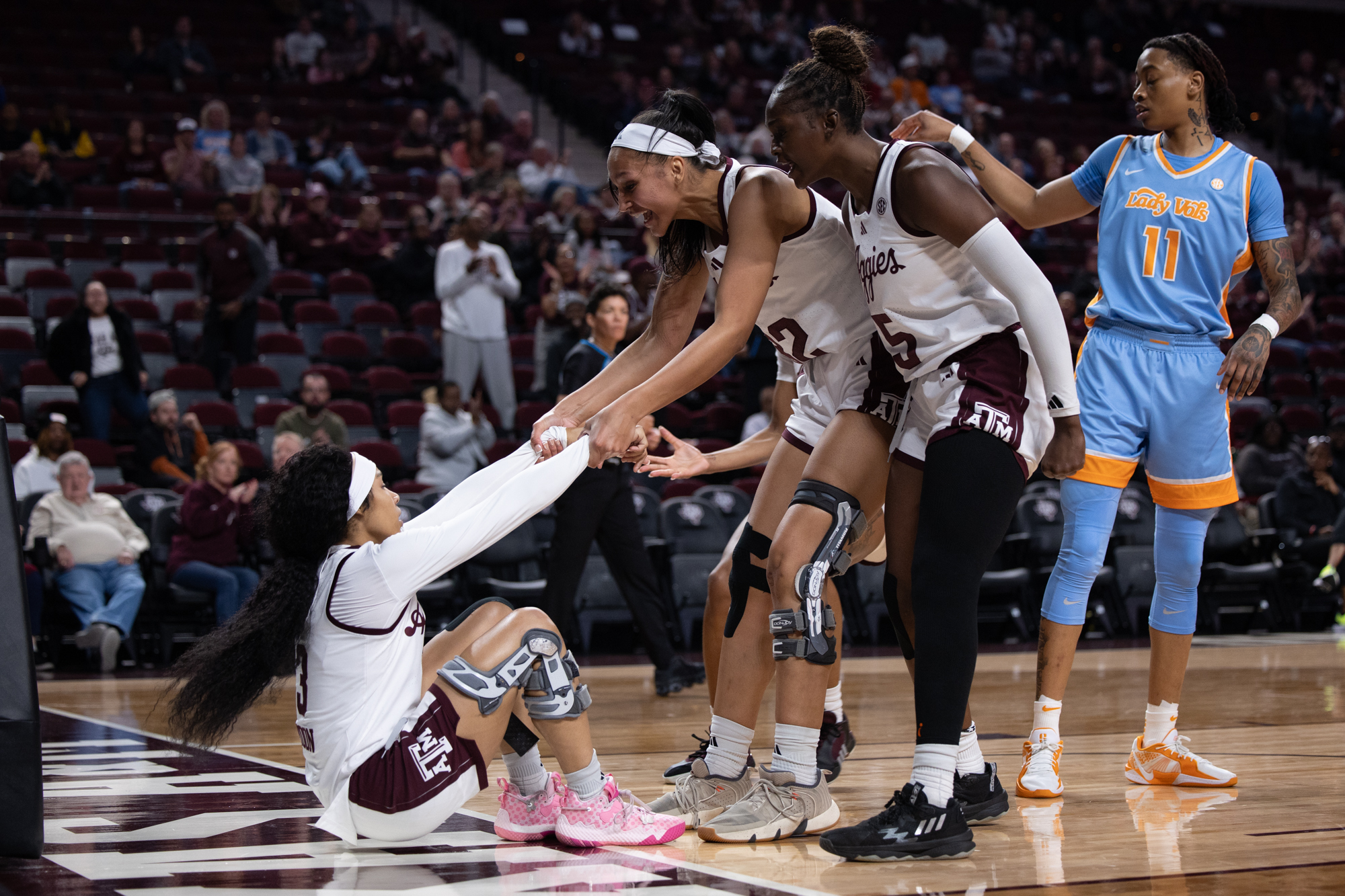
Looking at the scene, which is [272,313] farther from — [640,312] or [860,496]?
[860,496]

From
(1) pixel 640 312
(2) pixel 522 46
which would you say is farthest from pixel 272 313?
(2) pixel 522 46

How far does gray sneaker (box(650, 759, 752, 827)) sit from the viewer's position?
3279mm

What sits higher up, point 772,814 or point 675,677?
point 772,814

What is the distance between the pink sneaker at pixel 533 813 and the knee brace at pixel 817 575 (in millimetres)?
611

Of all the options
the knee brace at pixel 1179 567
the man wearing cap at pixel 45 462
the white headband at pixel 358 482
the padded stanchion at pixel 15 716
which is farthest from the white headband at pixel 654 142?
the man wearing cap at pixel 45 462

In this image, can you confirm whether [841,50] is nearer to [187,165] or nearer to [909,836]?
[909,836]

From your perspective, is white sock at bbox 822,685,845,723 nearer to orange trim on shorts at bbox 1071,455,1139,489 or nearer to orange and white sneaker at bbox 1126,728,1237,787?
orange and white sneaker at bbox 1126,728,1237,787

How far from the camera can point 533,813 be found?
3.18 m

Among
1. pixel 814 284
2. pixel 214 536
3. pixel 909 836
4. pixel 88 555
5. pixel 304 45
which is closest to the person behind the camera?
pixel 909 836

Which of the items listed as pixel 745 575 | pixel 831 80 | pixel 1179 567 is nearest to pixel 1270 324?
pixel 1179 567

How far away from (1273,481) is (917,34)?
10.9 meters

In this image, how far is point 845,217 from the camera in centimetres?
329

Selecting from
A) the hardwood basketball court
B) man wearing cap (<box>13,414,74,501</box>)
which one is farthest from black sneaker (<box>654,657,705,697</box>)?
man wearing cap (<box>13,414,74,501</box>)

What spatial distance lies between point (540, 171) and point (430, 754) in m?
11.3
